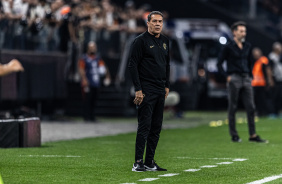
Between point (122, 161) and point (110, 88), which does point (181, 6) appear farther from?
point (122, 161)

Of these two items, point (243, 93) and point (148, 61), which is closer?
point (148, 61)

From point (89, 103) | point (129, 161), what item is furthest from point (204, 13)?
point (129, 161)

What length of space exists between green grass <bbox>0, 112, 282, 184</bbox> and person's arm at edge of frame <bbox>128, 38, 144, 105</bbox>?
97 cm

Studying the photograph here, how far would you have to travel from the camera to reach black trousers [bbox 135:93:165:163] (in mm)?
11445

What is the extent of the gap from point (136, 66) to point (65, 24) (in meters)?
13.8

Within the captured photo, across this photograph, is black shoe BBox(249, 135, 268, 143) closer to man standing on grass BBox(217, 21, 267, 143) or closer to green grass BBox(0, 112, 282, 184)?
man standing on grass BBox(217, 21, 267, 143)

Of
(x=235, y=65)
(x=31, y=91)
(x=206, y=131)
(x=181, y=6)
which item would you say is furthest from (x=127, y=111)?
(x=181, y=6)

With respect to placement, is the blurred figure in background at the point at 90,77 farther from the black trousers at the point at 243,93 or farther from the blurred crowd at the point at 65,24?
the black trousers at the point at 243,93

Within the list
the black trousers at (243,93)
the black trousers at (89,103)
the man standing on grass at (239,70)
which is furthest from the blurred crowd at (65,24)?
the black trousers at (243,93)

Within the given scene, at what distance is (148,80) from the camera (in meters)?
11.5

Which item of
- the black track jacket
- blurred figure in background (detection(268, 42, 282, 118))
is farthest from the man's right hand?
blurred figure in background (detection(268, 42, 282, 118))

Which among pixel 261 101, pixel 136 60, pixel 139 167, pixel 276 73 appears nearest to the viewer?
pixel 139 167

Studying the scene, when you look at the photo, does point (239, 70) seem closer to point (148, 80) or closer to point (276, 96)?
point (148, 80)

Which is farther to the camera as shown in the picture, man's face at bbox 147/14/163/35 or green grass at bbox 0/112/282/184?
man's face at bbox 147/14/163/35
